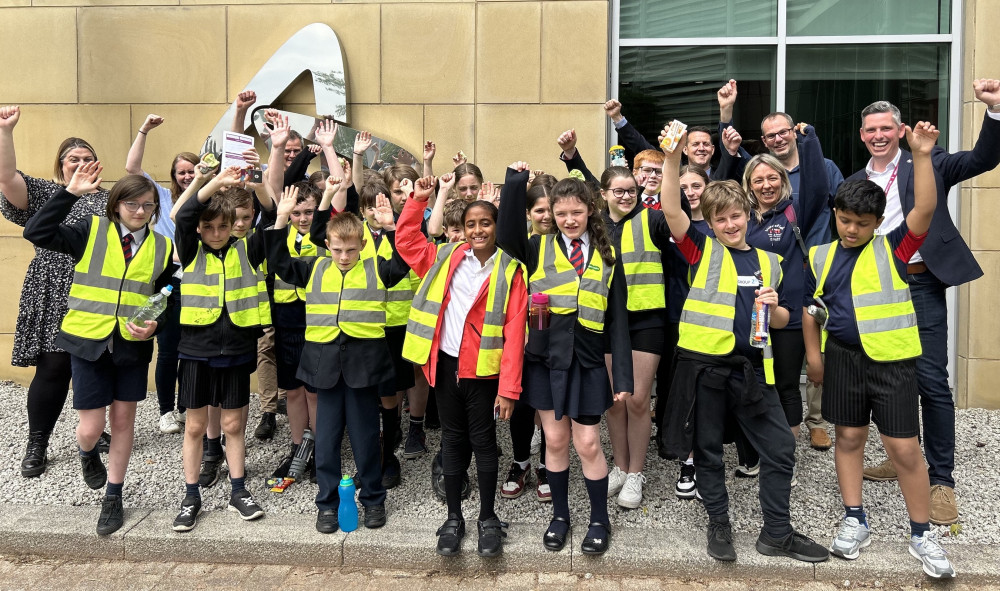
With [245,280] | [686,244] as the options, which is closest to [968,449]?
[686,244]

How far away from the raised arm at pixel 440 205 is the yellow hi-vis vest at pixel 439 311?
292 mm

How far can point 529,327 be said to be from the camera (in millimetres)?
3594

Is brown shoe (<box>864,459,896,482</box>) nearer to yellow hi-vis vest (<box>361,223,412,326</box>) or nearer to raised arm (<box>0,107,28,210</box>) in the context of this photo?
→ yellow hi-vis vest (<box>361,223,412,326</box>)

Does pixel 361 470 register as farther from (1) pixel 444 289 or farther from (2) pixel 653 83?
(2) pixel 653 83

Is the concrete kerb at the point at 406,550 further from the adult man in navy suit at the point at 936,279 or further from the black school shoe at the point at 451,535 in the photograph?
the adult man in navy suit at the point at 936,279

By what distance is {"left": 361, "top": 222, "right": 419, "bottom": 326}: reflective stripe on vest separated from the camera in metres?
4.08

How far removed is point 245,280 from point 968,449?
504 cm

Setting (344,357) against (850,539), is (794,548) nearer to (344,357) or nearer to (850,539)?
(850,539)

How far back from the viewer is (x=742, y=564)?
11.3 ft

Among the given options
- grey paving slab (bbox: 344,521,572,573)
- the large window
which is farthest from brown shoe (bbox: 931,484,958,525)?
the large window

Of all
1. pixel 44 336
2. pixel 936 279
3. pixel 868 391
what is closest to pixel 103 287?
pixel 44 336

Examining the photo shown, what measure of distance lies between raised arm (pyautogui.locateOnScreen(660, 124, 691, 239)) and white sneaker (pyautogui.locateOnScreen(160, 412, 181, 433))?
4.10 m

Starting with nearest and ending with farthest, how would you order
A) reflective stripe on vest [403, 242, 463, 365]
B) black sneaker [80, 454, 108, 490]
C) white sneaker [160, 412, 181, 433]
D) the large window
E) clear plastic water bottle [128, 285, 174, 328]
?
reflective stripe on vest [403, 242, 463, 365] → clear plastic water bottle [128, 285, 174, 328] → black sneaker [80, 454, 108, 490] → white sneaker [160, 412, 181, 433] → the large window

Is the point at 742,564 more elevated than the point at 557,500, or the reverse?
the point at 557,500
